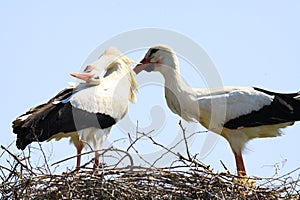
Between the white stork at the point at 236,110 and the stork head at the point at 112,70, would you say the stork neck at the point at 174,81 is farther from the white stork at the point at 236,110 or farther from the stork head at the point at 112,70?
the stork head at the point at 112,70

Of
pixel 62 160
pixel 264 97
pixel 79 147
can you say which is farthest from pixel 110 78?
pixel 62 160

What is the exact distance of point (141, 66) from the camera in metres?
9.45

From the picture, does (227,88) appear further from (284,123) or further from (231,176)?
(231,176)

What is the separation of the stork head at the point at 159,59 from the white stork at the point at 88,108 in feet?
0.87

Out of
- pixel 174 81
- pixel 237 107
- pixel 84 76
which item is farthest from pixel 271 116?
pixel 84 76

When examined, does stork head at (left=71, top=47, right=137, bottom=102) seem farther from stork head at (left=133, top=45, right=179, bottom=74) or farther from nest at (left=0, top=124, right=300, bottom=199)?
nest at (left=0, top=124, right=300, bottom=199)

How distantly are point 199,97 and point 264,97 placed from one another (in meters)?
0.71

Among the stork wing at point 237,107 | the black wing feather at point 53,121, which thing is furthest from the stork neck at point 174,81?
the black wing feather at point 53,121

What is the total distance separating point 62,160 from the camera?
22.9 feet

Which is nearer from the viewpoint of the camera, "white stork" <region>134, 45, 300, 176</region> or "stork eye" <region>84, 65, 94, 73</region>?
"white stork" <region>134, 45, 300, 176</region>

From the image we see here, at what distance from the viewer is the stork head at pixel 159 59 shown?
363 inches

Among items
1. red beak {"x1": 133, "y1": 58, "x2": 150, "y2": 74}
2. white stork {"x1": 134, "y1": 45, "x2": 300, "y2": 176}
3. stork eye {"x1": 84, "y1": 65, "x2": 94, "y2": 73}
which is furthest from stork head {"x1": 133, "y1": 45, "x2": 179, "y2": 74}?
stork eye {"x1": 84, "y1": 65, "x2": 94, "y2": 73}

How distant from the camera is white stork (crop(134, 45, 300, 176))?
8.84 meters

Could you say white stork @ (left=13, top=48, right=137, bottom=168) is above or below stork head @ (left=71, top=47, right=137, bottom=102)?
below
